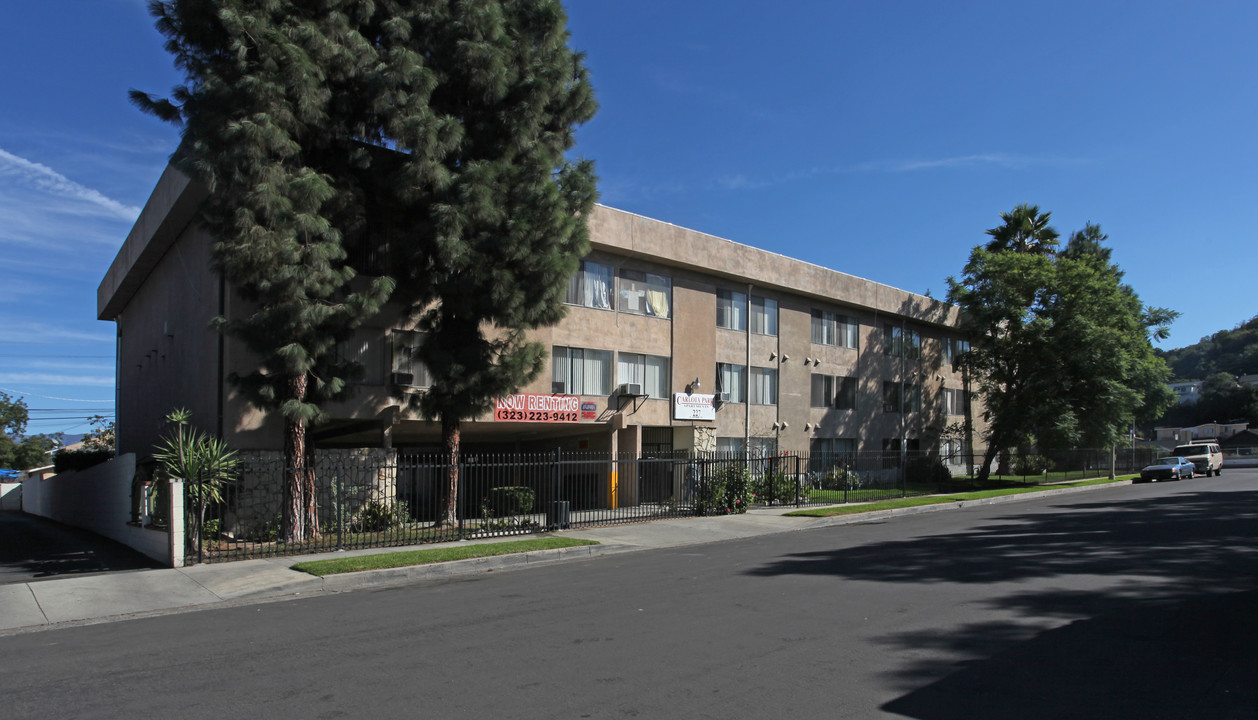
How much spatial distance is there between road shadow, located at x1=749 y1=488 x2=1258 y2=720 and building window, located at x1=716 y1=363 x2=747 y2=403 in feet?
49.0

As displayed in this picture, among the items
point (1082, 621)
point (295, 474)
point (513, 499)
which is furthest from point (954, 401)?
point (1082, 621)

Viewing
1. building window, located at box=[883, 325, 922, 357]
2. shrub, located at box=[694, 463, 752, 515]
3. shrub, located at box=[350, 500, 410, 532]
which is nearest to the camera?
shrub, located at box=[350, 500, 410, 532]

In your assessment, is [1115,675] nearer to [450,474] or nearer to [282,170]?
[450,474]

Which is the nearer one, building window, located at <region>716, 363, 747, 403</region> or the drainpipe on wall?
building window, located at <region>716, 363, 747, 403</region>

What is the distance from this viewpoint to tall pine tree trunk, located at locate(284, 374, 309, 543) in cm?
1691

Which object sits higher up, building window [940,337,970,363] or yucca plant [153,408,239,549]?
building window [940,337,970,363]

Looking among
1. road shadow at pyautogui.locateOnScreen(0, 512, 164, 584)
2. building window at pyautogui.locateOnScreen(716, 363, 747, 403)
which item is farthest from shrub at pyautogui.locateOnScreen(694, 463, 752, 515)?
road shadow at pyautogui.locateOnScreen(0, 512, 164, 584)

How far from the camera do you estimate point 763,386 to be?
3281cm

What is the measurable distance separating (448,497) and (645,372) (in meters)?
9.98

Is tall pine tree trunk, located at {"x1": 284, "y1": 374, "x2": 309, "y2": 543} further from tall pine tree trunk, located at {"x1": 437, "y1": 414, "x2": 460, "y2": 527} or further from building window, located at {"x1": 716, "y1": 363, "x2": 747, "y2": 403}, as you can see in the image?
building window, located at {"x1": 716, "y1": 363, "x2": 747, "y2": 403}

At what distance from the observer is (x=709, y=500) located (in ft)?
76.5

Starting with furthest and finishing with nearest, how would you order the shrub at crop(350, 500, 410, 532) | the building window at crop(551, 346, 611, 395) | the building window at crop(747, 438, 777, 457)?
the building window at crop(747, 438, 777, 457)
the building window at crop(551, 346, 611, 395)
the shrub at crop(350, 500, 410, 532)

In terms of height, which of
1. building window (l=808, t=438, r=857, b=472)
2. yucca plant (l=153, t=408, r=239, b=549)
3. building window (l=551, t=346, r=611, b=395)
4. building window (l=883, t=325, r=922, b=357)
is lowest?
building window (l=808, t=438, r=857, b=472)

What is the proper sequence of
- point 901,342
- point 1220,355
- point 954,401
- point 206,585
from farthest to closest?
point 1220,355, point 954,401, point 901,342, point 206,585
